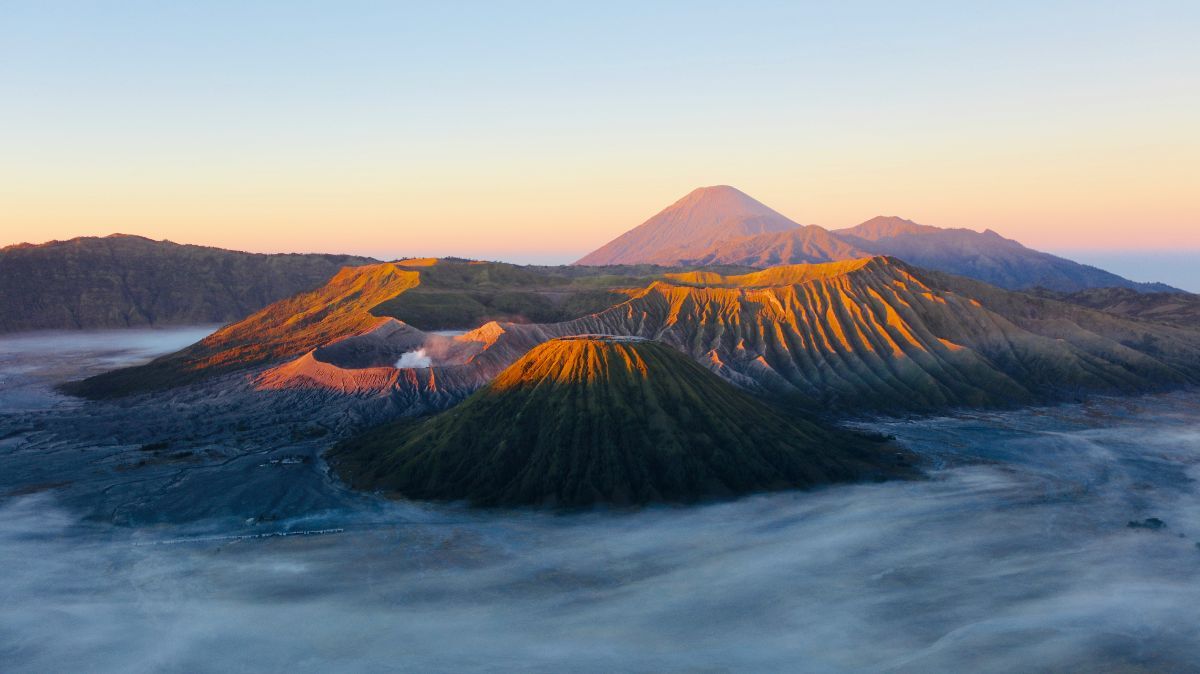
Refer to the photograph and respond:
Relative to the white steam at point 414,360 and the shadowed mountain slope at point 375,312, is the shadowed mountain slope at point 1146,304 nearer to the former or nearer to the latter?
the shadowed mountain slope at point 375,312

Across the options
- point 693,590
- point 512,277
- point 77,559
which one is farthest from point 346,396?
→ point 512,277

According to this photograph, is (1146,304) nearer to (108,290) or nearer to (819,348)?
(819,348)

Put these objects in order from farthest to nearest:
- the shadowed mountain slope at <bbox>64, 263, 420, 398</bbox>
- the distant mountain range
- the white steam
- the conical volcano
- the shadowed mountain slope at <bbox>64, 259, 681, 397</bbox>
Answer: the distant mountain range
the shadowed mountain slope at <bbox>64, 259, 681, 397</bbox>
the shadowed mountain slope at <bbox>64, 263, 420, 398</bbox>
the white steam
the conical volcano

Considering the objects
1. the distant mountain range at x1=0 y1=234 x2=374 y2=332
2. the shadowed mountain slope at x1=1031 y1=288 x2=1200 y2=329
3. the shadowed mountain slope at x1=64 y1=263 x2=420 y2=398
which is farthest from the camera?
the distant mountain range at x1=0 y1=234 x2=374 y2=332

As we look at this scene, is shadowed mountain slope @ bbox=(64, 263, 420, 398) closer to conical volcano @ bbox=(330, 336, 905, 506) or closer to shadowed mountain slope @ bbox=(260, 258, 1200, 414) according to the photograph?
shadowed mountain slope @ bbox=(260, 258, 1200, 414)

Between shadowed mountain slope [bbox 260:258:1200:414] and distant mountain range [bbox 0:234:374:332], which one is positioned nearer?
shadowed mountain slope [bbox 260:258:1200:414]

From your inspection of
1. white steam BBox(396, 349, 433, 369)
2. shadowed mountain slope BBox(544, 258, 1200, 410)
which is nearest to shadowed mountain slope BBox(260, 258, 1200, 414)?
shadowed mountain slope BBox(544, 258, 1200, 410)

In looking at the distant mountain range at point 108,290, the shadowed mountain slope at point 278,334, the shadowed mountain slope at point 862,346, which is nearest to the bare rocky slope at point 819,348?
the shadowed mountain slope at point 862,346
